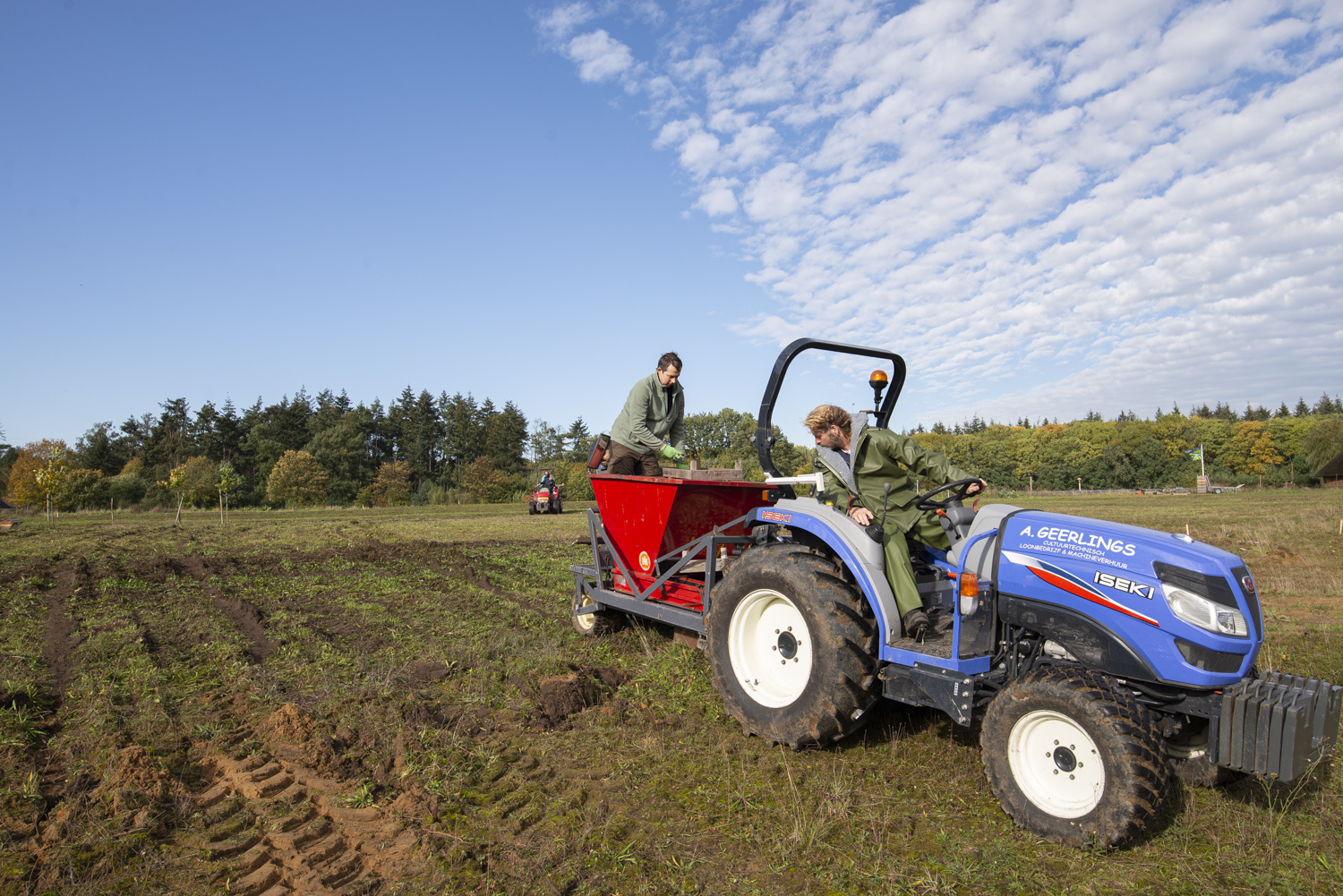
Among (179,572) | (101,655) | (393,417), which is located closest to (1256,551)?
(101,655)

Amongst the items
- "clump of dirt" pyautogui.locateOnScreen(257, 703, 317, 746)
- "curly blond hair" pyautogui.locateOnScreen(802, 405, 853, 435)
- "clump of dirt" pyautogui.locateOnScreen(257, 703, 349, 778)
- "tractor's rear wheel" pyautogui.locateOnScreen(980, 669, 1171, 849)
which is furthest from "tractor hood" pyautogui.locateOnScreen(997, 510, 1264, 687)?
"clump of dirt" pyautogui.locateOnScreen(257, 703, 317, 746)

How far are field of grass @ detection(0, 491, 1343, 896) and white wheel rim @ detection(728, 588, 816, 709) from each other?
1.08ft

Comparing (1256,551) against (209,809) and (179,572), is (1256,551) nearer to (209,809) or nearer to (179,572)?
(209,809)

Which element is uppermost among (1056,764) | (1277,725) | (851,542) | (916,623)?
(851,542)

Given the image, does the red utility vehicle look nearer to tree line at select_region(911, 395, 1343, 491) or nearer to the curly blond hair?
the curly blond hair

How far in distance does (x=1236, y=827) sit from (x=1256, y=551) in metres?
14.5

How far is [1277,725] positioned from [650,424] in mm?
4607

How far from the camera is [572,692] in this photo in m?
4.82

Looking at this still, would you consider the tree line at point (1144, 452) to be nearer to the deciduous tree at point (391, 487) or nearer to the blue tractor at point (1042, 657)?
the deciduous tree at point (391, 487)

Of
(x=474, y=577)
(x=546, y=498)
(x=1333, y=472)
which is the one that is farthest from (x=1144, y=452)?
(x=474, y=577)

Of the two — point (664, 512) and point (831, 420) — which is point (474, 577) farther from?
point (831, 420)

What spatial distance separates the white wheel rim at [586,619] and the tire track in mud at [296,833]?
3289 millimetres

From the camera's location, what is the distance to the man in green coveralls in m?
3.97

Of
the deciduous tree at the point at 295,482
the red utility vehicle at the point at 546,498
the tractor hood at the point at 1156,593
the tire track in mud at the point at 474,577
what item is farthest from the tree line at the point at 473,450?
the tractor hood at the point at 1156,593
